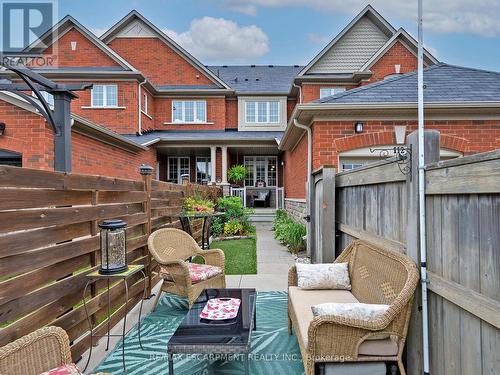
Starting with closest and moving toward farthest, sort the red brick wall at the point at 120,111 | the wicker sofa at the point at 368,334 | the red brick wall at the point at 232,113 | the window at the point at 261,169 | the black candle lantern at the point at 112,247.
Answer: the wicker sofa at the point at 368,334 < the black candle lantern at the point at 112,247 < the red brick wall at the point at 120,111 < the red brick wall at the point at 232,113 < the window at the point at 261,169

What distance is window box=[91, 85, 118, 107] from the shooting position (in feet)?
50.9

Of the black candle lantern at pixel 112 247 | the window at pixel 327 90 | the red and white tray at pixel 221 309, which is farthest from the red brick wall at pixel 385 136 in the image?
the window at pixel 327 90

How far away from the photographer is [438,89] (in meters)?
7.60

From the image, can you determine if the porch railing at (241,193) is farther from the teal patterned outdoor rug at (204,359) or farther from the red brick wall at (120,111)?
the teal patterned outdoor rug at (204,359)

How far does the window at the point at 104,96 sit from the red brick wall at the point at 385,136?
36.1 feet

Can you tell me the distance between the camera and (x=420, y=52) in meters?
2.56

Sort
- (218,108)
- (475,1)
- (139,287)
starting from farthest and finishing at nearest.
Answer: (218,108)
(139,287)
(475,1)

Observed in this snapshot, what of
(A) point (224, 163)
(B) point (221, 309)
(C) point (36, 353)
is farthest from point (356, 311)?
(A) point (224, 163)

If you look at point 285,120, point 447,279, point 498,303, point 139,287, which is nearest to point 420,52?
point 447,279

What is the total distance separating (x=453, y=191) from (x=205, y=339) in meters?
1.88

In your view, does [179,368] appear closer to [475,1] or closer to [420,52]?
[420,52]

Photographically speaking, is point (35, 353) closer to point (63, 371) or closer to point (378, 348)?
point (63, 371)

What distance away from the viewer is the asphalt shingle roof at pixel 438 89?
718 centimetres

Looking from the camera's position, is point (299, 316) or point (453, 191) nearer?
point (453, 191)
